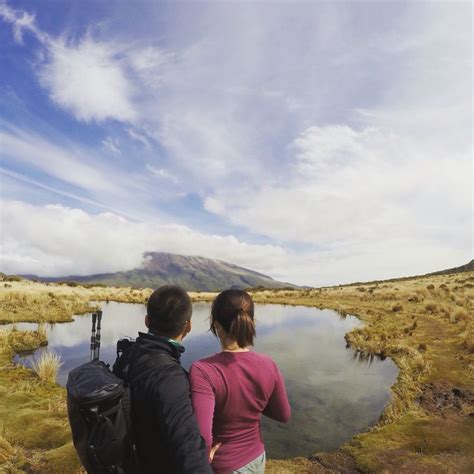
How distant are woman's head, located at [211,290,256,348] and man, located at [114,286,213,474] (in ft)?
1.10

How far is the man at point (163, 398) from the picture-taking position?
7.54ft

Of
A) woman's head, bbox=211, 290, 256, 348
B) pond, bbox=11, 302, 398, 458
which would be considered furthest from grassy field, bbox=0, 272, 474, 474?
woman's head, bbox=211, 290, 256, 348

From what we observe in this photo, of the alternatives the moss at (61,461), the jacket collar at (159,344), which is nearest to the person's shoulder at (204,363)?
the jacket collar at (159,344)

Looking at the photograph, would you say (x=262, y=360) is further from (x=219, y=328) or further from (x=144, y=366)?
(x=144, y=366)

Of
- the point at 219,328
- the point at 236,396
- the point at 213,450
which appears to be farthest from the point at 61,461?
the point at 219,328

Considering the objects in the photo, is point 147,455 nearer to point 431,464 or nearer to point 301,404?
point 431,464

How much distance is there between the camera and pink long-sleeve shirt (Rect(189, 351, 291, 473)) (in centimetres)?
283

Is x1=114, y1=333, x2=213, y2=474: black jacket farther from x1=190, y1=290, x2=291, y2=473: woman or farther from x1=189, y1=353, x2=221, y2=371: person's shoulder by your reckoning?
Result: x1=190, y1=290, x2=291, y2=473: woman

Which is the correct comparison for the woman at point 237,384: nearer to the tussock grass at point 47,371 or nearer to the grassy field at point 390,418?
the grassy field at point 390,418

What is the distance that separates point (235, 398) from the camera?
2.92 m

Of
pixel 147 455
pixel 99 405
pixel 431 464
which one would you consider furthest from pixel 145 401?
pixel 431 464

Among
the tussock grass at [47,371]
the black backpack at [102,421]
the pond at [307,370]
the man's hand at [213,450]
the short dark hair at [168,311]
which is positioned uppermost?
the short dark hair at [168,311]

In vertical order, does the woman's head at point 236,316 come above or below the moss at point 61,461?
above

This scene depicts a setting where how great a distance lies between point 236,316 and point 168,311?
55 centimetres
